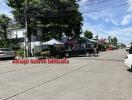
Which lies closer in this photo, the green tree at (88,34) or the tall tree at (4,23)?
the tall tree at (4,23)

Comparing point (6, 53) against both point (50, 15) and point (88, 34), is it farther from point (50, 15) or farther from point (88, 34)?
point (88, 34)

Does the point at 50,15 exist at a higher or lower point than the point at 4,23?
lower

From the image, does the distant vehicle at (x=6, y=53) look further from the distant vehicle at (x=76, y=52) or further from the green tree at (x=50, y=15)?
the distant vehicle at (x=76, y=52)

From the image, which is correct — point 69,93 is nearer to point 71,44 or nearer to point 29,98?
point 29,98

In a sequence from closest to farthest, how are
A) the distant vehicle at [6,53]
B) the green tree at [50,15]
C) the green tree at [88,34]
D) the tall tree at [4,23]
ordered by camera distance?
1. the distant vehicle at [6,53]
2. the green tree at [50,15]
3. the tall tree at [4,23]
4. the green tree at [88,34]

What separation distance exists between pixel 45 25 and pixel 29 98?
99.0 ft

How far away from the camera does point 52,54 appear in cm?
3609

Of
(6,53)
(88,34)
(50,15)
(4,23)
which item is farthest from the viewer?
(88,34)

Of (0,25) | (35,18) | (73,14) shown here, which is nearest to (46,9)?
(35,18)

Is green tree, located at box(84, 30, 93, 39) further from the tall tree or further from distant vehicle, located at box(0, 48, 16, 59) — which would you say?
distant vehicle, located at box(0, 48, 16, 59)

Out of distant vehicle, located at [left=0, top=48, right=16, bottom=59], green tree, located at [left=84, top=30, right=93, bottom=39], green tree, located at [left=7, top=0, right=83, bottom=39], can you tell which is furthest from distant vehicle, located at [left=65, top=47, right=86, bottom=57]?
green tree, located at [left=84, top=30, right=93, bottom=39]

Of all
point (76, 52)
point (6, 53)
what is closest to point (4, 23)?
point (76, 52)

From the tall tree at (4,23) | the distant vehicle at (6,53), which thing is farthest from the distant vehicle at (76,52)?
the tall tree at (4,23)

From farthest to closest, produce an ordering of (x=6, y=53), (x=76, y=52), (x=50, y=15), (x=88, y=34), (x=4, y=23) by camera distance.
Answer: (x=88, y=34) → (x=4, y=23) → (x=76, y=52) → (x=50, y=15) → (x=6, y=53)
